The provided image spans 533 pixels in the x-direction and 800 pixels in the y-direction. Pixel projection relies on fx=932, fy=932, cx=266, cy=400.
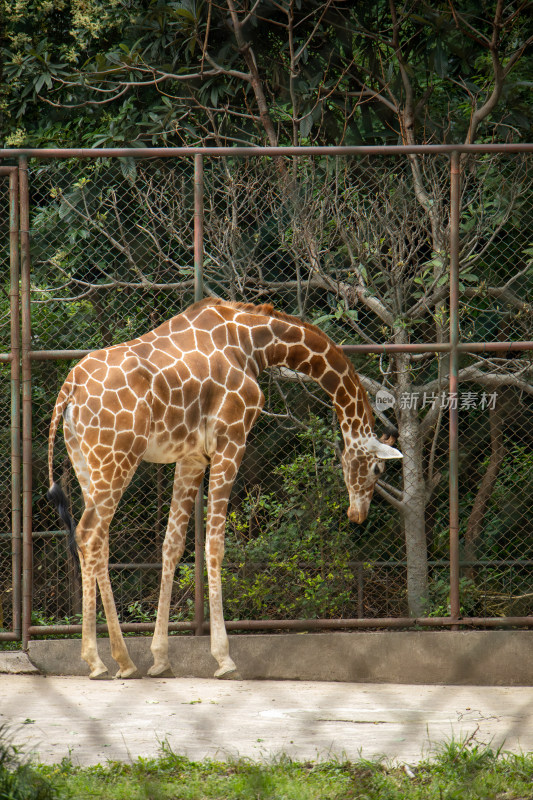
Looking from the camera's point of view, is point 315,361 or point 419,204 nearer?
point 315,361

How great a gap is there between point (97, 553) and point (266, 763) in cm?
166

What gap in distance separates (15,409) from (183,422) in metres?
0.92

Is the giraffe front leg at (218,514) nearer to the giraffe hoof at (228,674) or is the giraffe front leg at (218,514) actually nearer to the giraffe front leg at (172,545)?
the giraffe hoof at (228,674)

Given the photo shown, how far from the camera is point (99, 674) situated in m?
4.72

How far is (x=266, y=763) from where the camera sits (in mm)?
3369

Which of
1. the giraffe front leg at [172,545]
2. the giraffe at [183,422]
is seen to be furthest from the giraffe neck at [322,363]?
the giraffe front leg at [172,545]

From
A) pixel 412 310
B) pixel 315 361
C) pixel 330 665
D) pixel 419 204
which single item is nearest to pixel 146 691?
pixel 330 665

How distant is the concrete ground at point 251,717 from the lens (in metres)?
3.56

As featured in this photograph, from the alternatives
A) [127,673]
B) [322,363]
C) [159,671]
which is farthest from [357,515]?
[127,673]

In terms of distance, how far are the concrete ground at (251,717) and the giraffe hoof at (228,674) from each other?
0.05m

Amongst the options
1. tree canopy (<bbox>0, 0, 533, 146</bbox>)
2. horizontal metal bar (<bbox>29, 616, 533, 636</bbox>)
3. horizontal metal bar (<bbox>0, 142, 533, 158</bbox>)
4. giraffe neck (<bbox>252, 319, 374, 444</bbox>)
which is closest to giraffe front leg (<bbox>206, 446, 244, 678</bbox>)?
horizontal metal bar (<bbox>29, 616, 533, 636</bbox>)

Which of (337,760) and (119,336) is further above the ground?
(119,336)

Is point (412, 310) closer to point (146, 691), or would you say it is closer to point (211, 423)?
point (211, 423)

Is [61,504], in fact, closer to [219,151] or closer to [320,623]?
Result: [320,623]
